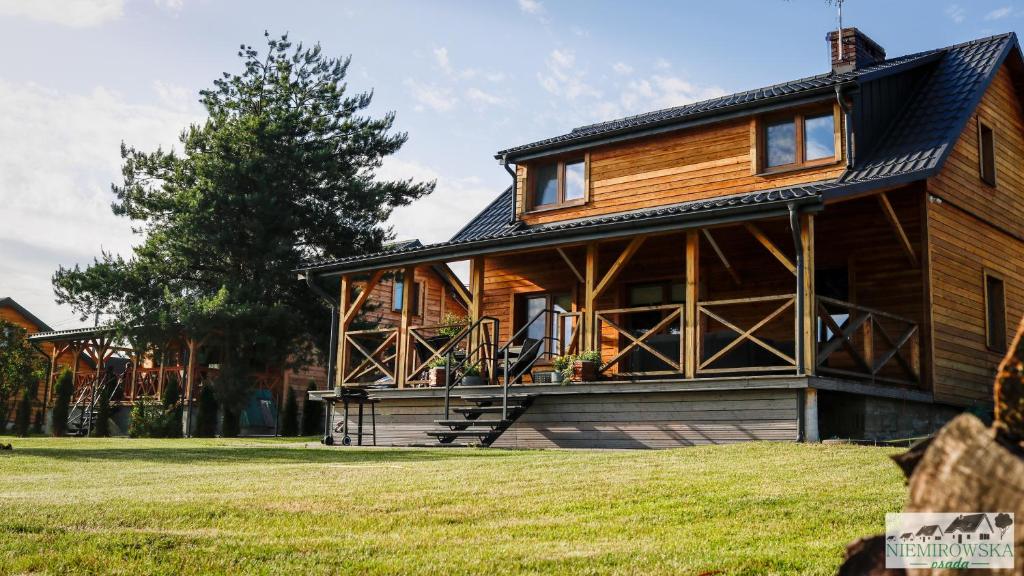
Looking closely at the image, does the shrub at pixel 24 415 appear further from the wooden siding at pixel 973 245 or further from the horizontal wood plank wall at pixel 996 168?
the horizontal wood plank wall at pixel 996 168

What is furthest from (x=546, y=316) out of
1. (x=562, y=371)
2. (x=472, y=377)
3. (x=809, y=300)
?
(x=809, y=300)

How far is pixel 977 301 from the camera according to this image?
15570 mm

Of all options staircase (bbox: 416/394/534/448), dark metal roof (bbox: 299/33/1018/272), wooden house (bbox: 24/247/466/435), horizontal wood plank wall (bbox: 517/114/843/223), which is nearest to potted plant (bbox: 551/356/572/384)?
staircase (bbox: 416/394/534/448)

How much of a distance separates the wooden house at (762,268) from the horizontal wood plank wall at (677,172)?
4 centimetres

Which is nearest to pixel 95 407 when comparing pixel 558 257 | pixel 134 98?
pixel 134 98

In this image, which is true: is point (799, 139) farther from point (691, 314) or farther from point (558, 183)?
point (558, 183)

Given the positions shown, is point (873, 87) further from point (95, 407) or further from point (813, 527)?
point (95, 407)

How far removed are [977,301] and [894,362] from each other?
2158 mm

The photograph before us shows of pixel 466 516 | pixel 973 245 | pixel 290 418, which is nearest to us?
pixel 466 516

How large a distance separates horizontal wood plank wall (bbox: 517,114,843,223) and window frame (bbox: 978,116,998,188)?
9.99 feet

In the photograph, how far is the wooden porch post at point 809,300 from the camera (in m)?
12.1

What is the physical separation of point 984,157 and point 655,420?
7.81m

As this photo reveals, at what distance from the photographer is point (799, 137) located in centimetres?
1558

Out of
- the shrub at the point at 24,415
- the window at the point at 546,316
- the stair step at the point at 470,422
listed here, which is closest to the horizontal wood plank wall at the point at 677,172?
the window at the point at 546,316
